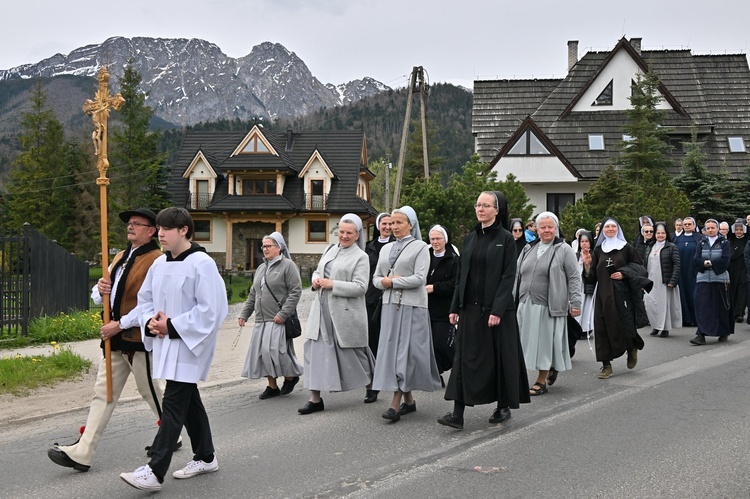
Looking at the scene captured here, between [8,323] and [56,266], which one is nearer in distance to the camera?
[8,323]

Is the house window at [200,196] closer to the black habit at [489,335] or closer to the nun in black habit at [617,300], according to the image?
the nun in black habit at [617,300]

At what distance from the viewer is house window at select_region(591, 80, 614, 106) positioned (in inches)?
1695

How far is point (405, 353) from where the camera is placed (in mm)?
7605

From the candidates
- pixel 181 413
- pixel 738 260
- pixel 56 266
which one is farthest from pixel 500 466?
pixel 738 260

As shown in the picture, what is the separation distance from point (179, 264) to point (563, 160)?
35.9 metres

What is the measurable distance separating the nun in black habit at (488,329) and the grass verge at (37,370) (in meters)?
5.19

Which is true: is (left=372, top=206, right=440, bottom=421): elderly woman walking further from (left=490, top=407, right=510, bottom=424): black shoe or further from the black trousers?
the black trousers

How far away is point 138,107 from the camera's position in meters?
50.4

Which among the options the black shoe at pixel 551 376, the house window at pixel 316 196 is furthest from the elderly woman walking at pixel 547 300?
the house window at pixel 316 196

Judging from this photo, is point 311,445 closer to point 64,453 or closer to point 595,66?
point 64,453

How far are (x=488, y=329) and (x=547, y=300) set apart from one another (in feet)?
7.18

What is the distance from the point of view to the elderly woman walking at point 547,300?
8.93 metres

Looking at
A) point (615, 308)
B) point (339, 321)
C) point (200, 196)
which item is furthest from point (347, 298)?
point (200, 196)

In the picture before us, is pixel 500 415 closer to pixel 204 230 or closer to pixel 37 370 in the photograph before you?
pixel 37 370
